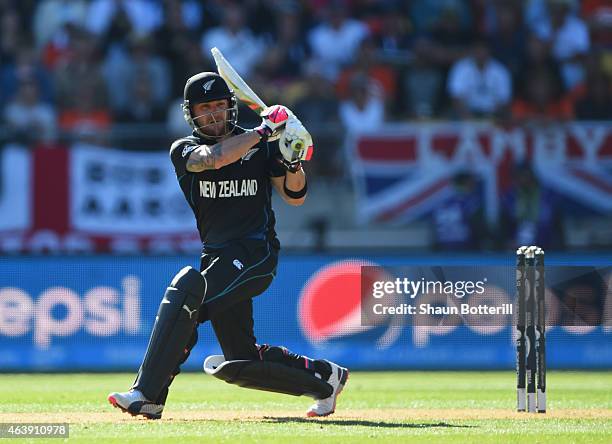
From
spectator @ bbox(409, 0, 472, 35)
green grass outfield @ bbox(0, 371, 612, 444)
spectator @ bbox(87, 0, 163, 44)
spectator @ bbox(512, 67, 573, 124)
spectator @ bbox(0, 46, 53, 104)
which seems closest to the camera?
green grass outfield @ bbox(0, 371, 612, 444)

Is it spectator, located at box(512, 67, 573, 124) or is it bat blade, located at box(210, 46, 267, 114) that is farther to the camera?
spectator, located at box(512, 67, 573, 124)

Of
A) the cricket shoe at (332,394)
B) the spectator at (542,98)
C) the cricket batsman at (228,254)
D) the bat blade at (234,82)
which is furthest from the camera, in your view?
the spectator at (542,98)

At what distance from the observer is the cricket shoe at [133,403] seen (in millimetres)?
7344

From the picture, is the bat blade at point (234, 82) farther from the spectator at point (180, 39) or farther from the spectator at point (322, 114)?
the spectator at point (180, 39)

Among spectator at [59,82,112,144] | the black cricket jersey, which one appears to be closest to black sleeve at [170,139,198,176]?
the black cricket jersey

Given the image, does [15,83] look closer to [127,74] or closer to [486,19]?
[127,74]

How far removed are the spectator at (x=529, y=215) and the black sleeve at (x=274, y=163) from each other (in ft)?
21.5

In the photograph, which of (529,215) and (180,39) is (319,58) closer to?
(180,39)

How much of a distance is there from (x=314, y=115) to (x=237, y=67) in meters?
1.53

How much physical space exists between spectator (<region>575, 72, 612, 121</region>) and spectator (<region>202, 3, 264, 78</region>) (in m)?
3.94

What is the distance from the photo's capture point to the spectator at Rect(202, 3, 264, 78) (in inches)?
633

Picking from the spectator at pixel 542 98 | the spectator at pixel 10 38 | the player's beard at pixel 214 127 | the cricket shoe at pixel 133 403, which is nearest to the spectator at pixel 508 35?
the spectator at pixel 542 98

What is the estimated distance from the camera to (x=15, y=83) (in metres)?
15.4

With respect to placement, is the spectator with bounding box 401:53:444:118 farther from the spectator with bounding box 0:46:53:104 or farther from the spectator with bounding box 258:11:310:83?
the spectator with bounding box 0:46:53:104
